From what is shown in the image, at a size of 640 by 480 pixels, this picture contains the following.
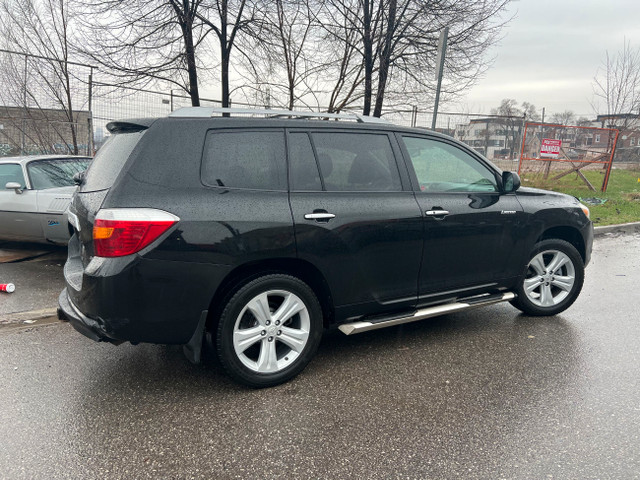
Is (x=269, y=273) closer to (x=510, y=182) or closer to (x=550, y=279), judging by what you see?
(x=510, y=182)

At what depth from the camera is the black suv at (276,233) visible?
106 inches

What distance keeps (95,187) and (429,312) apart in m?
2.57

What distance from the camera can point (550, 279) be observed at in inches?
174

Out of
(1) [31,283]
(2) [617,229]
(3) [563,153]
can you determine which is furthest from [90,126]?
(3) [563,153]

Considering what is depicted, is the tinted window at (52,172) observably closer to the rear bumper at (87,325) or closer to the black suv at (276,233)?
the black suv at (276,233)

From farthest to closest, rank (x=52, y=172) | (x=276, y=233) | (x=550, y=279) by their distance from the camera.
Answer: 1. (x=52, y=172)
2. (x=550, y=279)
3. (x=276, y=233)

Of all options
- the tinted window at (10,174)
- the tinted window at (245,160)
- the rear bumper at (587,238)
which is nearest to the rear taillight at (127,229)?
the tinted window at (245,160)

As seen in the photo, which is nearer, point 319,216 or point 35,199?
point 319,216

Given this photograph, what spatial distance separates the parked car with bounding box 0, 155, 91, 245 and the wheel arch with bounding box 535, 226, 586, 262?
207 inches

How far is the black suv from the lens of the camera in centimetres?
269

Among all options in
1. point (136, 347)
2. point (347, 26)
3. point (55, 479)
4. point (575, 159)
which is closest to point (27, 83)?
point (347, 26)

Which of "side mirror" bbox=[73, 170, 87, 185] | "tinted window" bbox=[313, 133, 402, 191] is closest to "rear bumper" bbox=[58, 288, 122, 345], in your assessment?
"side mirror" bbox=[73, 170, 87, 185]

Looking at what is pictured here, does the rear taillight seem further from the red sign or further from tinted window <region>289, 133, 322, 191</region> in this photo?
the red sign

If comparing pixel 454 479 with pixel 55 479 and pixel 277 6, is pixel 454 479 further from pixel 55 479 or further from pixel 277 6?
pixel 277 6
